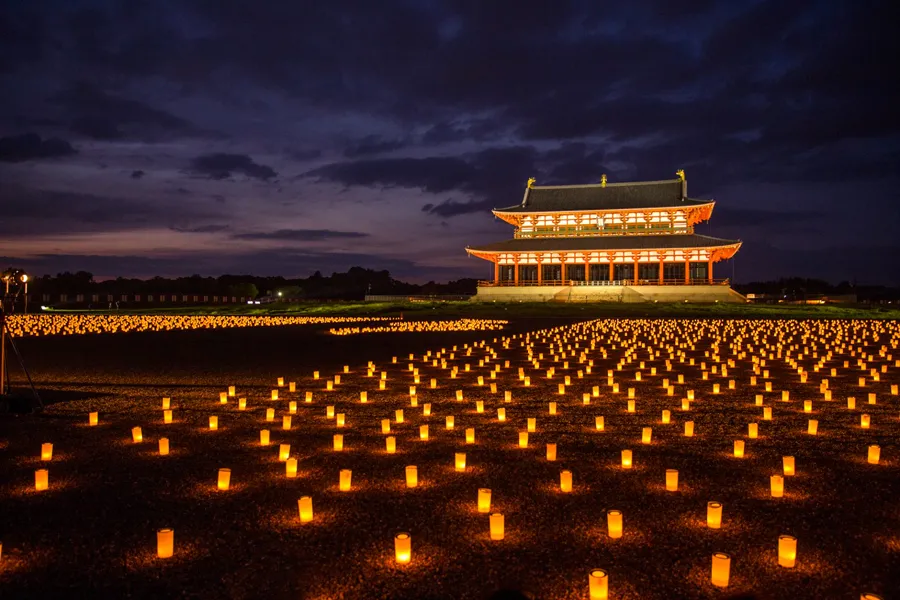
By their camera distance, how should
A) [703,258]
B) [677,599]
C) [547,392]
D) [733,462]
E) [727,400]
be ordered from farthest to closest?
[703,258], [547,392], [727,400], [733,462], [677,599]

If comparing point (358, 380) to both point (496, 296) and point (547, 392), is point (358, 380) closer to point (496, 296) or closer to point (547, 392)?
point (547, 392)

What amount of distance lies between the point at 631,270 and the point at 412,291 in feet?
165

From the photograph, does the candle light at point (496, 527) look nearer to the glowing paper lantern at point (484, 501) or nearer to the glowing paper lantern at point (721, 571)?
the glowing paper lantern at point (484, 501)

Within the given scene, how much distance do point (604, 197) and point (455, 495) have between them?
5410cm

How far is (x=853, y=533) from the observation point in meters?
4.33

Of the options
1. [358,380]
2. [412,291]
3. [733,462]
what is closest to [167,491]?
[733,462]

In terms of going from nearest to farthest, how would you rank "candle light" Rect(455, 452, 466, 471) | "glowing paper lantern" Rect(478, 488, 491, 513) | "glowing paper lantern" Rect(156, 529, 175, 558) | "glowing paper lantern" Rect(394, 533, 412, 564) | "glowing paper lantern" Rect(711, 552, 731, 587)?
"glowing paper lantern" Rect(711, 552, 731, 587), "glowing paper lantern" Rect(394, 533, 412, 564), "glowing paper lantern" Rect(156, 529, 175, 558), "glowing paper lantern" Rect(478, 488, 491, 513), "candle light" Rect(455, 452, 466, 471)

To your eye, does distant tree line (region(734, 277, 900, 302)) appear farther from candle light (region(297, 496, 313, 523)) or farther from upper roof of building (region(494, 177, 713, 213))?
candle light (region(297, 496, 313, 523))

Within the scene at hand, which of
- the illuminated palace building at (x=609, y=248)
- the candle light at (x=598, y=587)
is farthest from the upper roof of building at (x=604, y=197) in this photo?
the candle light at (x=598, y=587)

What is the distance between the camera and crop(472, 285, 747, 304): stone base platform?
1813 inches

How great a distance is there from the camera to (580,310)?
1529 inches

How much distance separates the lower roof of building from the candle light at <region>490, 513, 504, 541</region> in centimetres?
4712

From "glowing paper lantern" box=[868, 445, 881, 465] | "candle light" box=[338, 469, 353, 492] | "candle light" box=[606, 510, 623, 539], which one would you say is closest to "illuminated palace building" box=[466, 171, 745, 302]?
"glowing paper lantern" box=[868, 445, 881, 465]

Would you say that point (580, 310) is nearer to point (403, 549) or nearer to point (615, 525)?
point (615, 525)
